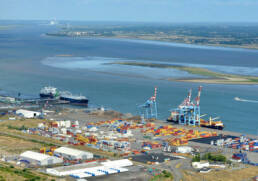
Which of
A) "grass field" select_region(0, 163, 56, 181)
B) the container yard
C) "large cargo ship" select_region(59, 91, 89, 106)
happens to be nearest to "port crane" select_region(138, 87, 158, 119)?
the container yard

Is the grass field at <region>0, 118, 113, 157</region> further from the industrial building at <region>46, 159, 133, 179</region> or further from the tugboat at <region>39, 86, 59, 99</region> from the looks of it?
the tugboat at <region>39, 86, 59, 99</region>

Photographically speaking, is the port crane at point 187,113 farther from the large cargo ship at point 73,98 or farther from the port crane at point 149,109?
the large cargo ship at point 73,98

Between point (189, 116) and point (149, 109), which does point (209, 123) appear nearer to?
A: point (189, 116)

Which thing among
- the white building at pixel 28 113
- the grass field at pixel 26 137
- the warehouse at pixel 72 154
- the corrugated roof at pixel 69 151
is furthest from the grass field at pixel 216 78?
the warehouse at pixel 72 154

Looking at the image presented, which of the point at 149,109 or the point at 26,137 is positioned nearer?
the point at 26,137

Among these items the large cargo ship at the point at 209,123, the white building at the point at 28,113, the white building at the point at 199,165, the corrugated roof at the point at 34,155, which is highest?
the corrugated roof at the point at 34,155

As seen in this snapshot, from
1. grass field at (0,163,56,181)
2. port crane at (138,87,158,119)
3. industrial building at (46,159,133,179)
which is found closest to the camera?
grass field at (0,163,56,181)

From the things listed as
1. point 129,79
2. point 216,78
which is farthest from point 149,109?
point 216,78
